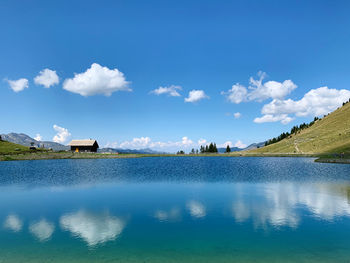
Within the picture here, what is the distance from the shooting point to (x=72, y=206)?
28422 millimetres

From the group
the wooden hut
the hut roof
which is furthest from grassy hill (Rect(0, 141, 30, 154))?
the wooden hut

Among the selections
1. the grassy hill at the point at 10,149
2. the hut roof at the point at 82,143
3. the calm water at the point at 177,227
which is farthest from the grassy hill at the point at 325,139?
the grassy hill at the point at 10,149

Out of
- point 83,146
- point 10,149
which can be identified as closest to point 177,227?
point 83,146

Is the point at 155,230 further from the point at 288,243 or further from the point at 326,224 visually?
the point at 326,224

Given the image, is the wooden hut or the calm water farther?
the wooden hut

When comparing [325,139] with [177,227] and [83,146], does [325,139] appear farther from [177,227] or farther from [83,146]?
[177,227]

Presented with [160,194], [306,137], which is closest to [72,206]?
[160,194]

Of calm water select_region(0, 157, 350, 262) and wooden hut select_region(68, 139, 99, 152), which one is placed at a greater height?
wooden hut select_region(68, 139, 99, 152)

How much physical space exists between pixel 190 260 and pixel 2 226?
60.1ft

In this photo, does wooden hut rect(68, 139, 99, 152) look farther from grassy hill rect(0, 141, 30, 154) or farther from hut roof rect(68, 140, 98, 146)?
grassy hill rect(0, 141, 30, 154)

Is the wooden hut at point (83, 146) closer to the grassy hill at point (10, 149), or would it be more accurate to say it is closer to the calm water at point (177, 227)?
the grassy hill at point (10, 149)

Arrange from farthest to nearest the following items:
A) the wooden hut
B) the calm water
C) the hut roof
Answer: the hut roof, the wooden hut, the calm water

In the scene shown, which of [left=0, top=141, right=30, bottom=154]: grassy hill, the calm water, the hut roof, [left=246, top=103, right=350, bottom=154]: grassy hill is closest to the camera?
the calm water

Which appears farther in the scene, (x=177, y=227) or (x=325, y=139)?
(x=325, y=139)
